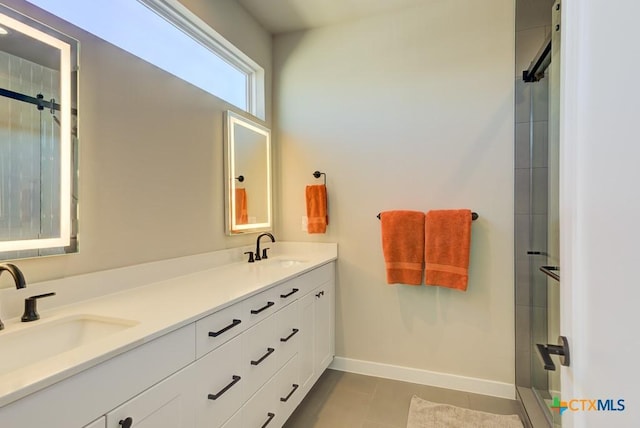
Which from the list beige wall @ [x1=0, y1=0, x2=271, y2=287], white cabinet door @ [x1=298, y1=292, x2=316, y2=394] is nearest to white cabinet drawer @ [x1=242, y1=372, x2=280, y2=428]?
white cabinet door @ [x1=298, y1=292, x2=316, y2=394]

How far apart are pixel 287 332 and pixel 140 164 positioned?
1161 millimetres

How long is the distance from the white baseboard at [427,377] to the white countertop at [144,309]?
0.99 metres

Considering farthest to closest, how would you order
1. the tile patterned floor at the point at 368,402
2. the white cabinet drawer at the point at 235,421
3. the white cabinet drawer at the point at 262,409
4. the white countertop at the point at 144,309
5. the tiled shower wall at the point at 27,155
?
the tile patterned floor at the point at 368,402
the white cabinet drawer at the point at 262,409
the white cabinet drawer at the point at 235,421
the tiled shower wall at the point at 27,155
the white countertop at the point at 144,309

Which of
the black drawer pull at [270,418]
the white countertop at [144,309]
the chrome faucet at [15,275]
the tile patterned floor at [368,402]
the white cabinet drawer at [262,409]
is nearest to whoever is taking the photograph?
the white countertop at [144,309]

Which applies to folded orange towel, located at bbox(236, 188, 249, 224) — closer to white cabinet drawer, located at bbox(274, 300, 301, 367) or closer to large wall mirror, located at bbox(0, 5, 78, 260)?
white cabinet drawer, located at bbox(274, 300, 301, 367)

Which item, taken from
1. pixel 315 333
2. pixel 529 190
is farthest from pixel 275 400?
pixel 529 190

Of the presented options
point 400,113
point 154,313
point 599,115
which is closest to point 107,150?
point 154,313

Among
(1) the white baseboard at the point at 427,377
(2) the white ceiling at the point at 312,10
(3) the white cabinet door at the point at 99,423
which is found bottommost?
(1) the white baseboard at the point at 427,377

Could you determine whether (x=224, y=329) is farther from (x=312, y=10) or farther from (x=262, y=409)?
(x=312, y=10)

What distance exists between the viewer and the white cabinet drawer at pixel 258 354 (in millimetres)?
1347

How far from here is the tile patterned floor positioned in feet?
6.13

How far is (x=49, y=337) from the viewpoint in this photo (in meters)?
1.01

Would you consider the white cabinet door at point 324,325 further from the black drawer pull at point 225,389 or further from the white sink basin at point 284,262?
the black drawer pull at point 225,389

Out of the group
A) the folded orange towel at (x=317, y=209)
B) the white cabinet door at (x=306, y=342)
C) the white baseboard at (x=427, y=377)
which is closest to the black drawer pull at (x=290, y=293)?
the white cabinet door at (x=306, y=342)
